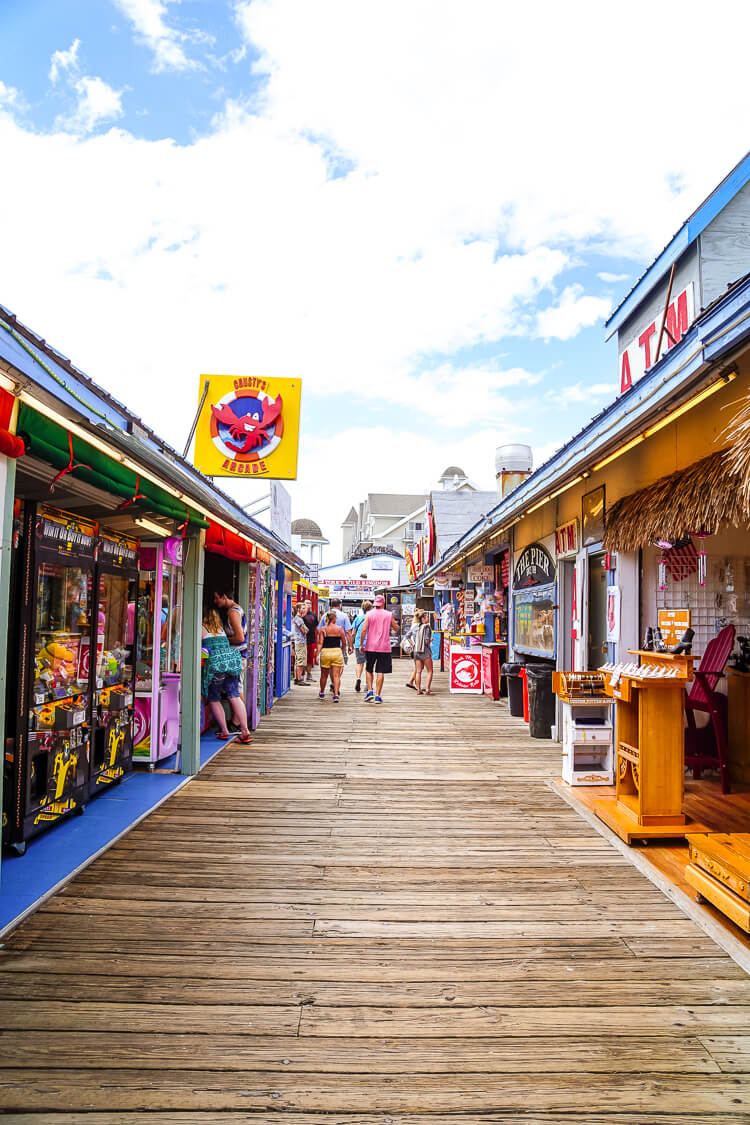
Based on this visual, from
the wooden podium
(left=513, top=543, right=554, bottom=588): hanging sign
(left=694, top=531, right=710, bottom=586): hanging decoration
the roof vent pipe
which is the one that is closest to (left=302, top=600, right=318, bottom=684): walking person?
the roof vent pipe

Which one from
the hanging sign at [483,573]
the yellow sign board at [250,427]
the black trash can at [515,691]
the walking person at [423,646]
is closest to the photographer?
the yellow sign board at [250,427]

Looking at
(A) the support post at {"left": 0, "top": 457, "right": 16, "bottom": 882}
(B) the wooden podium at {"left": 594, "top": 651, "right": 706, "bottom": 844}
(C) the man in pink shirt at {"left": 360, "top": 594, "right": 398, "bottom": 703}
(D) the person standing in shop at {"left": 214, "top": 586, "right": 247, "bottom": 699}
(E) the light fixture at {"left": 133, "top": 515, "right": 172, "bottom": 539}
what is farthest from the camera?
(C) the man in pink shirt at {"left": 360, "top": 594, "right": 398, "bottom": 703}

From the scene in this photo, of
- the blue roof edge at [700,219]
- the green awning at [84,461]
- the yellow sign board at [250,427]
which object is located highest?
the blue roof edge at [700,219]

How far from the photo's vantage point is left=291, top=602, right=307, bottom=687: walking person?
1532 cm

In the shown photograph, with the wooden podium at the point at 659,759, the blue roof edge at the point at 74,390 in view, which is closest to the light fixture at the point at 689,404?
the wooden podium at the point at 659,759

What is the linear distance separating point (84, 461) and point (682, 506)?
12.6 feet

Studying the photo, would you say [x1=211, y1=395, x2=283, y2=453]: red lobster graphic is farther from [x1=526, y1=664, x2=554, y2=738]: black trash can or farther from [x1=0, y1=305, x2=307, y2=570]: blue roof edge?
[x1=526, y1=664, x2=554, y2=738]: black trash can

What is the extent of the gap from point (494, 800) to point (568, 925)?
7.53 feet

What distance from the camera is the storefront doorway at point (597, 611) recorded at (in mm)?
7168

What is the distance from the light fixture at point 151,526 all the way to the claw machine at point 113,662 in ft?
0.84

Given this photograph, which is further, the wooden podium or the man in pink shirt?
the man in pink shirt

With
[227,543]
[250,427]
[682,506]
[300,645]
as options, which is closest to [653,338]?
[682,506]

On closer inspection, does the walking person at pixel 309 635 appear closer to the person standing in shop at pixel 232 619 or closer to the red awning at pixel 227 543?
the person standing in shop at pixel 232 619

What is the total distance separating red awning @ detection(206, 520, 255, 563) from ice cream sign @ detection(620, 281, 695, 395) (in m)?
4.64
